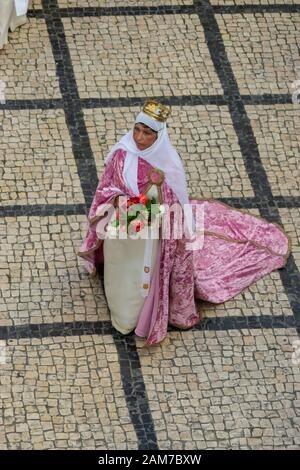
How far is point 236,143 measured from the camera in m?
11.4

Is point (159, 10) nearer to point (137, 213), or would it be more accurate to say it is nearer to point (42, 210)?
point (42, 210)

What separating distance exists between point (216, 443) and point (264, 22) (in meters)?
5.07

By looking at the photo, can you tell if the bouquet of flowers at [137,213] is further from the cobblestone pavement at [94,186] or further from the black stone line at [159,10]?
the black stone line at [159,10]

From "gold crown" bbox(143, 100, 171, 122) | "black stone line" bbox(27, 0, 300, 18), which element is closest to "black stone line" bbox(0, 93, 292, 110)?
"black stone line" bbox(27, 0, 300, 18)

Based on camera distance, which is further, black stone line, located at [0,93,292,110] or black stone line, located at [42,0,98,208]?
black stone line, located at [0,93,292,110]

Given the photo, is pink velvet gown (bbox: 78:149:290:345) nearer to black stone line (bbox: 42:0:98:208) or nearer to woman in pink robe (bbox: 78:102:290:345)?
woman in pink robe (bbox: 78:102:290:345)

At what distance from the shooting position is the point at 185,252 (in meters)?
9.45

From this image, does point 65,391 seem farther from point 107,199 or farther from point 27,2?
Result: point 27,2

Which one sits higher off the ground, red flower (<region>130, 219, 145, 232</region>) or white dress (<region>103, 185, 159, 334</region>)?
red flower (<region>130, 219, 145, 232</region>)

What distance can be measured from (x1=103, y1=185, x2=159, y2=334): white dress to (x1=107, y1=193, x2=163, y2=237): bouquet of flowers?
7 cm

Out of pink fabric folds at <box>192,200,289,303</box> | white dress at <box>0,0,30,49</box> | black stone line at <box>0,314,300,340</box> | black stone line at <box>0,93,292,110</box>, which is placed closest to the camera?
black stone line at <box>0,314,300,340</box>

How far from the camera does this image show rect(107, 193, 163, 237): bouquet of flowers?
914 centimetres

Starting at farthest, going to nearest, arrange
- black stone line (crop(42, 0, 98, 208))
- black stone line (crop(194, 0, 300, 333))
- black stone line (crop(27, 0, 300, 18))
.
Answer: black stone line (crop(27, 0, 300, 18)), black stone line (crop(42, 0, 98, 208)), black stone line (crop(194, 0, 300, 333))

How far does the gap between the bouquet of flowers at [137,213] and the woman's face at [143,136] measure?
372 mm
